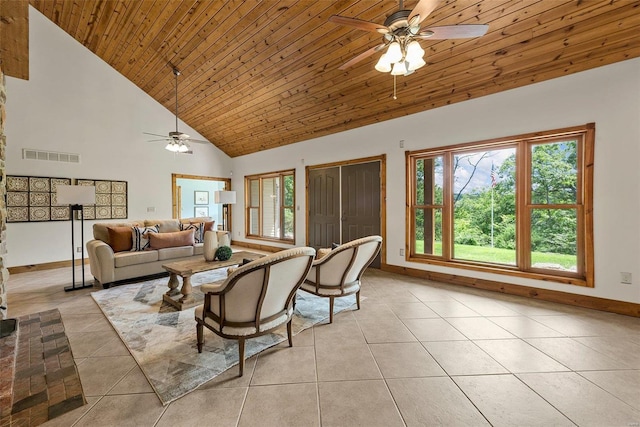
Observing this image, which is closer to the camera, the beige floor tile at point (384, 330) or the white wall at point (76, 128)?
the beige floor tile at point (384, 330)

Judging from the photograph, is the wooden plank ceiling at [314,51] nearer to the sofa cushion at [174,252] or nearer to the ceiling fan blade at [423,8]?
the ceiling fan blade at [423,8]

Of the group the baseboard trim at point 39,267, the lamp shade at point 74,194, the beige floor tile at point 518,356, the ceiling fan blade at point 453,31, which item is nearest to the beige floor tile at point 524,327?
the beige floor tile at point 518,356

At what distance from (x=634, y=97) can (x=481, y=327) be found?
295cm

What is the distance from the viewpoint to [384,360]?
211cm

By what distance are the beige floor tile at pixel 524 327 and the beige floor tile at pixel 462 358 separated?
59 centimetres

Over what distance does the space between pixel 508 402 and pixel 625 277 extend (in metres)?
2.57

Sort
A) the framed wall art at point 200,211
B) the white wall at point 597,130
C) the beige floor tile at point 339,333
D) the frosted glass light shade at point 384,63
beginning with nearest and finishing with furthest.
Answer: the frosted glass light shade at point 384,63, the beige floor tile at point 339,333, the white wall at point 597,130, the framed wall art at point 200,211

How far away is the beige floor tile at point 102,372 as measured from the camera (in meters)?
1.79

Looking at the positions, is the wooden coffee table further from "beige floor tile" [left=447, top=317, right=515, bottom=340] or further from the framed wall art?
the framed wall art

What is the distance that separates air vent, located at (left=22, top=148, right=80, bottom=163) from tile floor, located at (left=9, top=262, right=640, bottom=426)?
11.4ft

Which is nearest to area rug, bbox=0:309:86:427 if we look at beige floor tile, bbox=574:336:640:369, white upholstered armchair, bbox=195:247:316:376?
white upholstered armchair, bbox=195:247:316:376

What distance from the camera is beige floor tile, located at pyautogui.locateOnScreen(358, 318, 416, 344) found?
245cm

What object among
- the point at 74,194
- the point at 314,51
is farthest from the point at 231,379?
the point at 314,51

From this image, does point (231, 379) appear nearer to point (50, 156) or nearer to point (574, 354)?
point (574, 354)
